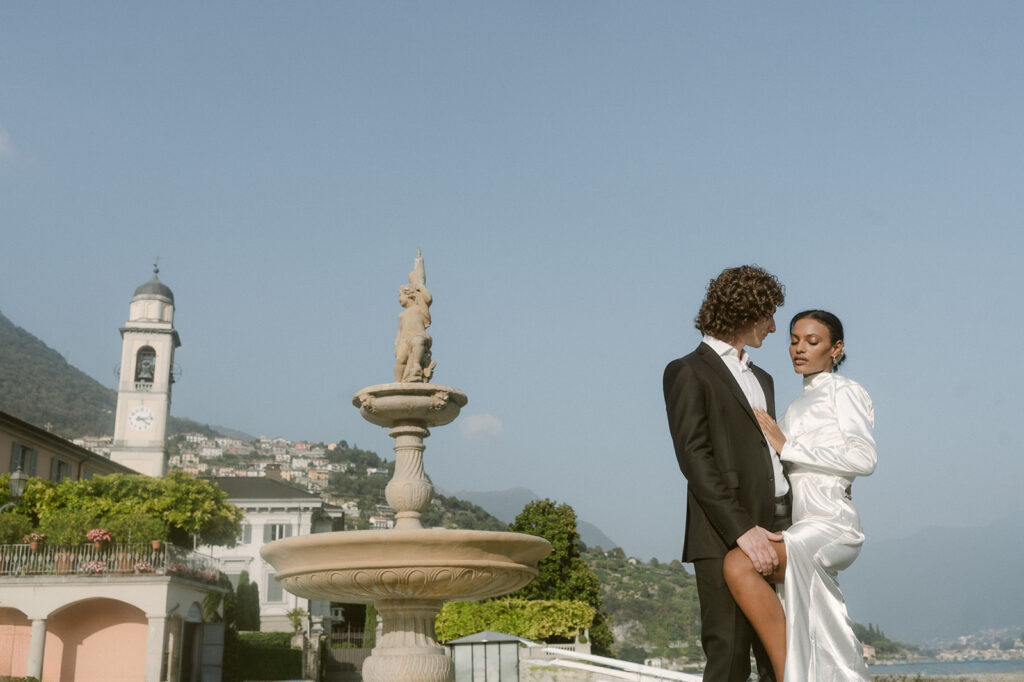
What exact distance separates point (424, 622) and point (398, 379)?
9.34 feet

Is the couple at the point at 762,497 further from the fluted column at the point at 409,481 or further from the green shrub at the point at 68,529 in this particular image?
the green shrub at the point at 68,529

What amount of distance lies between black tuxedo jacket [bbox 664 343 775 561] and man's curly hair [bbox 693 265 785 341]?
0.69 ft

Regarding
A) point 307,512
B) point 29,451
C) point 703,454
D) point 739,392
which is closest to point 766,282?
point 739,392

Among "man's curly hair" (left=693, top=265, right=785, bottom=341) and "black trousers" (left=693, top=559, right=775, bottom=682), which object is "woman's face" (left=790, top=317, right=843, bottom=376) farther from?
"black trousers" (left=693, top=559, right=775, bottom=682)

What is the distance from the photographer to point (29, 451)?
1734 inches

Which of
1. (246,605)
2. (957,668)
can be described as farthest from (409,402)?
(246,605)

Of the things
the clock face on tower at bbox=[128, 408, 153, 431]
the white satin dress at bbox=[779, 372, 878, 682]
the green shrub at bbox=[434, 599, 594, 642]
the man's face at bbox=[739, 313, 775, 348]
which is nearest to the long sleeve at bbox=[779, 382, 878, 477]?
the white satin dress at bbox=[779, 372, 878, 682]

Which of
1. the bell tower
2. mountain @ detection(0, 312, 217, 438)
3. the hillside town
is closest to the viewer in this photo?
the bell tower

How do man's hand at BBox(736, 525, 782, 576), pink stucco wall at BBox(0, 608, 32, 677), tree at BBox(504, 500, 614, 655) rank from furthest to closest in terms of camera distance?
1. tree at BBox(504, 500, 614, 655)
2. pink stucco wall at BBox(0, 608, 32, 677)
3. man's hand at BBox(736, 525, 782, 576)

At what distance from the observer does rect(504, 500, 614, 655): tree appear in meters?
34.4

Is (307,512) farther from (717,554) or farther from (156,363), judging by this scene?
(717,554)

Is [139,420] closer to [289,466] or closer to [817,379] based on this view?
[817,379]

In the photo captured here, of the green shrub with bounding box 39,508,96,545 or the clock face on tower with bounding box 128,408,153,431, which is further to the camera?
the clock face on tower with bounding box 128,408,153,431

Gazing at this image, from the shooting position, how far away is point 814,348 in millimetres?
3973
